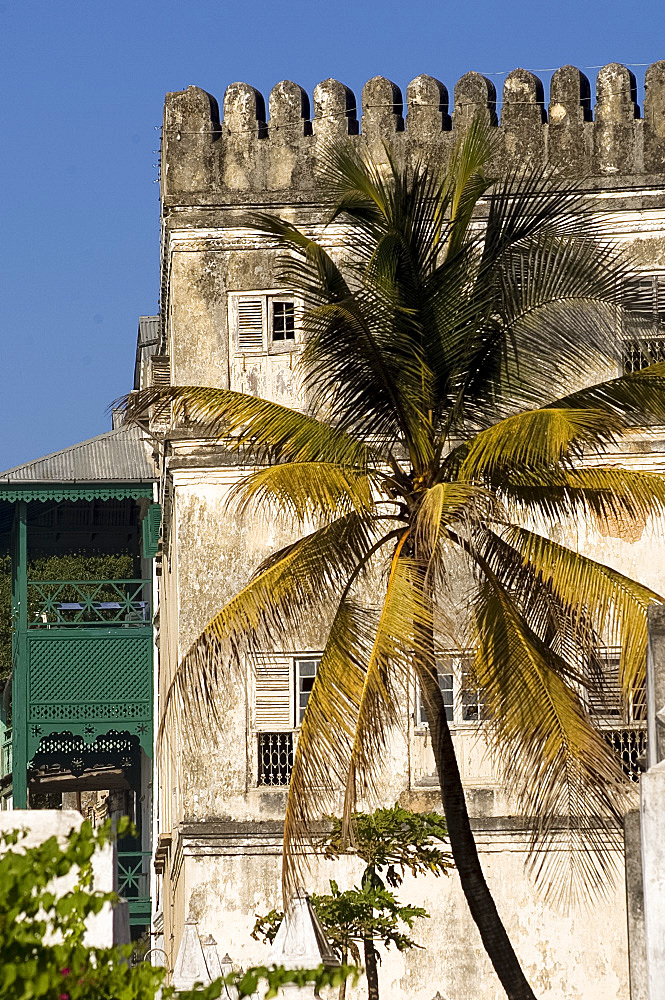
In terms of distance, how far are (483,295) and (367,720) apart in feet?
12.9

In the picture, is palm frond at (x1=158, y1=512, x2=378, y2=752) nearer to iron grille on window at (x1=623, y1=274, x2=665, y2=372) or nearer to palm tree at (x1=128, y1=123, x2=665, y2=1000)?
palm tree at (x1=128, y1=123, x2=665, y2=1000)

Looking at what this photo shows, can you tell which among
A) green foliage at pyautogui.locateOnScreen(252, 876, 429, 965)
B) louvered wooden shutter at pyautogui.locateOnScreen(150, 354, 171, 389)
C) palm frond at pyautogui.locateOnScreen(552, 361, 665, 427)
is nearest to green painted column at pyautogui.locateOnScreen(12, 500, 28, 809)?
louvered wooden shutter at pyautogui.locateOnScreen(150, 354, 171, 389)

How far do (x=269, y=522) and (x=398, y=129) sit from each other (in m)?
5.38

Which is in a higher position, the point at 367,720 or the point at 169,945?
the point at 367,720

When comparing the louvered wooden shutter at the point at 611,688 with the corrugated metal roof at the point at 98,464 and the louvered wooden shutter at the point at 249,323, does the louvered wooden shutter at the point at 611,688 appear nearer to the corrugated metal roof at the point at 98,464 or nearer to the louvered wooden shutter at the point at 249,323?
the louvered wooden shutter at the point at 249,323

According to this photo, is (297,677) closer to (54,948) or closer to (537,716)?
(537,716)

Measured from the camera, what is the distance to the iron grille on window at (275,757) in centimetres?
2034

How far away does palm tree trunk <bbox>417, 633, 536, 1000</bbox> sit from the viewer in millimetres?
13742

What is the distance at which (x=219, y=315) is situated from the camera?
21359 millimetres

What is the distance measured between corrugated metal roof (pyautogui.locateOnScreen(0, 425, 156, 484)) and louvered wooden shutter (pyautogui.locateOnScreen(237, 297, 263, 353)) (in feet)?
23.1

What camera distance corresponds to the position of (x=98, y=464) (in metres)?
29.1

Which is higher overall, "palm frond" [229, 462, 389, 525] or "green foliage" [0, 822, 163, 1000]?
"palm frond" [229, 462, 389, 525]

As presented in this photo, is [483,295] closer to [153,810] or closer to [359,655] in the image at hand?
[359,655]

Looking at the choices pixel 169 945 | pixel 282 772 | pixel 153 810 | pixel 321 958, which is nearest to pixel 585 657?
pixel 321 958
